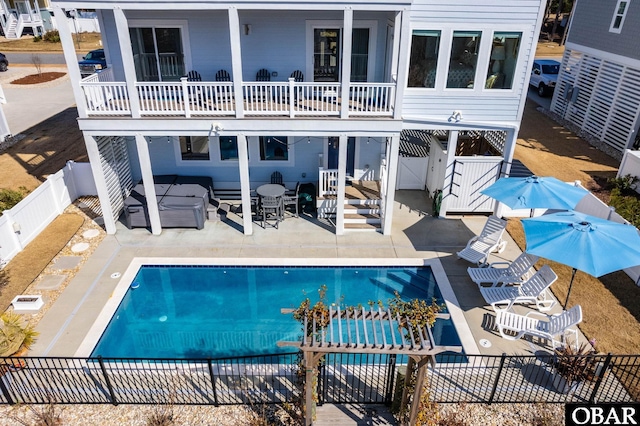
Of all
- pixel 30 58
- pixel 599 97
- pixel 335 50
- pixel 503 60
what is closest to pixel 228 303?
pixel 335 50

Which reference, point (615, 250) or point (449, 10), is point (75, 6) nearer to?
point (449, 10)

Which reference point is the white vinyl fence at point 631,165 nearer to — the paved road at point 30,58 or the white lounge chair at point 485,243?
the white lounge chair at point 485,243

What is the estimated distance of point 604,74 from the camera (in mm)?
21453

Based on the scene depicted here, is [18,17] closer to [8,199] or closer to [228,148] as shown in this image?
[8,199]

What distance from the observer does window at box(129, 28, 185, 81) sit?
46.5ft

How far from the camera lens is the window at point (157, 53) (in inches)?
558

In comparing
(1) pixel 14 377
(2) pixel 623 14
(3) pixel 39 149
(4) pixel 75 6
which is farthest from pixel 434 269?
(3) pixel 39 149

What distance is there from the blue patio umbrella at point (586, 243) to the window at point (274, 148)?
876 centimetres

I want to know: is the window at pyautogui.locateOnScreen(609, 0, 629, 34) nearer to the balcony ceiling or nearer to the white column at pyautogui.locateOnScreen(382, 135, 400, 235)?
the balcony ceiling

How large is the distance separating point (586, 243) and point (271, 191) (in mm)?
9086

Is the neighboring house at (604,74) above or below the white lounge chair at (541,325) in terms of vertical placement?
above

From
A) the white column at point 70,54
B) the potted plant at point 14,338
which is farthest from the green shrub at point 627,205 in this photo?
the white column at point 70,54

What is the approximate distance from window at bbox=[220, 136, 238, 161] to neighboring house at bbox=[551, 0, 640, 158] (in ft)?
56.1


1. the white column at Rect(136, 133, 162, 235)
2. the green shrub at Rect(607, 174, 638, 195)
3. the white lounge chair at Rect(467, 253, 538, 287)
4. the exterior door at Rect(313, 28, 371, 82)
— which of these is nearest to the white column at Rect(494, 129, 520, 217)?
the white lounge chair at Rect(467, 253, 538, 287)
